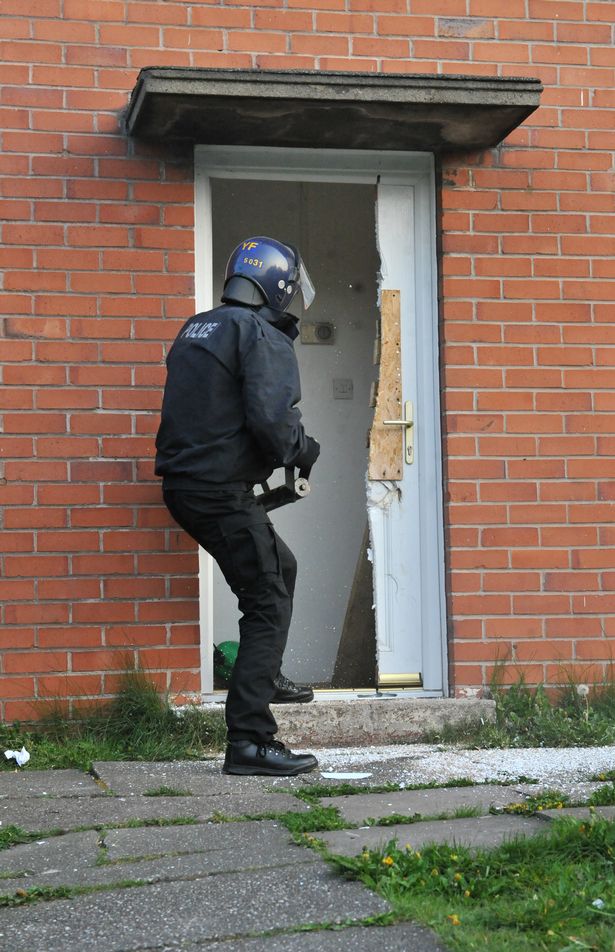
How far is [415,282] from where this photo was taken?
6262mm

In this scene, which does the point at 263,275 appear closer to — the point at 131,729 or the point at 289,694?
the point at 289,694

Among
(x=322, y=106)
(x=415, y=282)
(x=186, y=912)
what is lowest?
(x=186, y=912)

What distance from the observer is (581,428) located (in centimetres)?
611

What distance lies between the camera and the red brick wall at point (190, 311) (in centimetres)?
565

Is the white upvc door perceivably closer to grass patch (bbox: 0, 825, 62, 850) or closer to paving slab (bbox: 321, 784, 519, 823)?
paving slab (bbox: 321, 784, 519, 823)

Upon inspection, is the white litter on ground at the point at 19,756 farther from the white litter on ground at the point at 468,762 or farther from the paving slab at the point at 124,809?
the white litter on ground at the point at 468,762

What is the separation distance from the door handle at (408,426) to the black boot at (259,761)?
189cm

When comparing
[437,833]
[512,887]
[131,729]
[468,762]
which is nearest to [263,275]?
[131,729]

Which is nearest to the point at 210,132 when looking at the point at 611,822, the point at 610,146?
the point at 610,146

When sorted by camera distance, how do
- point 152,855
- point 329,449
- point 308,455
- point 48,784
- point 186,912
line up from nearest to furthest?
point 186,912, point 152,855, point 48,784, point 308,455, point 329,449

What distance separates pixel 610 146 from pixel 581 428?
1.46m

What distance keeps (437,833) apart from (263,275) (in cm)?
247

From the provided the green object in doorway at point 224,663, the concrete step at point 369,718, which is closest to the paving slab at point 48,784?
the concrete step at point 369,718

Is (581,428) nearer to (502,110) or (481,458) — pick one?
(481,458)
